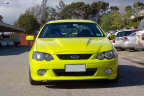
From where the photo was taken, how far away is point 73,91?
5617 mm

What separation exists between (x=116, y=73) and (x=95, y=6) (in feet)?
211

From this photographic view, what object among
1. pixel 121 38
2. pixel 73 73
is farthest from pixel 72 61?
pixel 121 38

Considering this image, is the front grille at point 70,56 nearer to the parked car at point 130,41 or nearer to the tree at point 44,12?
the parked car at point 130,41

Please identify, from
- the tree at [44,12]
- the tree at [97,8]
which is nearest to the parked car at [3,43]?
the tree at [44,12]

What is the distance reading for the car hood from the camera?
564 cm

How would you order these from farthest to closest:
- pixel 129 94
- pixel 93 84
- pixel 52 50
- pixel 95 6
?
pixel 95 6 < pixel 93 84 < pixel 52 50 < pixel 129 94

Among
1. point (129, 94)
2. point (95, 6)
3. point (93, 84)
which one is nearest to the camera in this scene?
point (129, 94)

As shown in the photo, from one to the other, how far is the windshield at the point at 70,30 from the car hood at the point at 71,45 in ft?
1.97

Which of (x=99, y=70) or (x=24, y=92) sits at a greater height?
(x=99, y=70)

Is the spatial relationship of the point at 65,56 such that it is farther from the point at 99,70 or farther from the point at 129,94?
the point at 129,94

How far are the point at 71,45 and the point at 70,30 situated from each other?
162 centimetres

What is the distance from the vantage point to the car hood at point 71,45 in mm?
5645

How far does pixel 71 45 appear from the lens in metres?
5.77

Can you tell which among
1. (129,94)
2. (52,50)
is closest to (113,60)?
(129,94)
